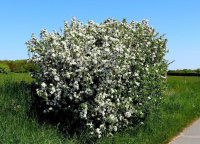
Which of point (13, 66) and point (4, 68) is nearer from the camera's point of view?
point (4, 68)

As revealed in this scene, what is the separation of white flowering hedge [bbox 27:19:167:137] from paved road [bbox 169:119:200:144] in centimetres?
118

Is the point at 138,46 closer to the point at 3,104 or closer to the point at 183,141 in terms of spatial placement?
the point at 183,141

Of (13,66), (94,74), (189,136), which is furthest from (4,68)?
(94,74)

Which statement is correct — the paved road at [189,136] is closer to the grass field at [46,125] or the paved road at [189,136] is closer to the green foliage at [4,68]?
the grass field at [46,125]

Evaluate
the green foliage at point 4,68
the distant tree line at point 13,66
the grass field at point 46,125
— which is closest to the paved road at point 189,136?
the grass field at point 46,125

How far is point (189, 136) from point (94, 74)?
381 centimetres

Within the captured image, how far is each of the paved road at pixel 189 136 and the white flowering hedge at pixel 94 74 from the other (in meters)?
1.18

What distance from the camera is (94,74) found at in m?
13.3

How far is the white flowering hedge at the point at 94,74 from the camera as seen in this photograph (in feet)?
43.3

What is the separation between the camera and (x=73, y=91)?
13180 mm

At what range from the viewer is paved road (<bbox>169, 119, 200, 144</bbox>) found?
14.6m

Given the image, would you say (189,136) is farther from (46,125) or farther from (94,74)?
(46,125)

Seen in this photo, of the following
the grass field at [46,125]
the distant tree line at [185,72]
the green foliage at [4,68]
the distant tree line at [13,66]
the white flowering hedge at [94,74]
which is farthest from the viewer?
the distant tree line at [185,72]

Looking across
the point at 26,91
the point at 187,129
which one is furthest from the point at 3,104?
the point at 187,129
